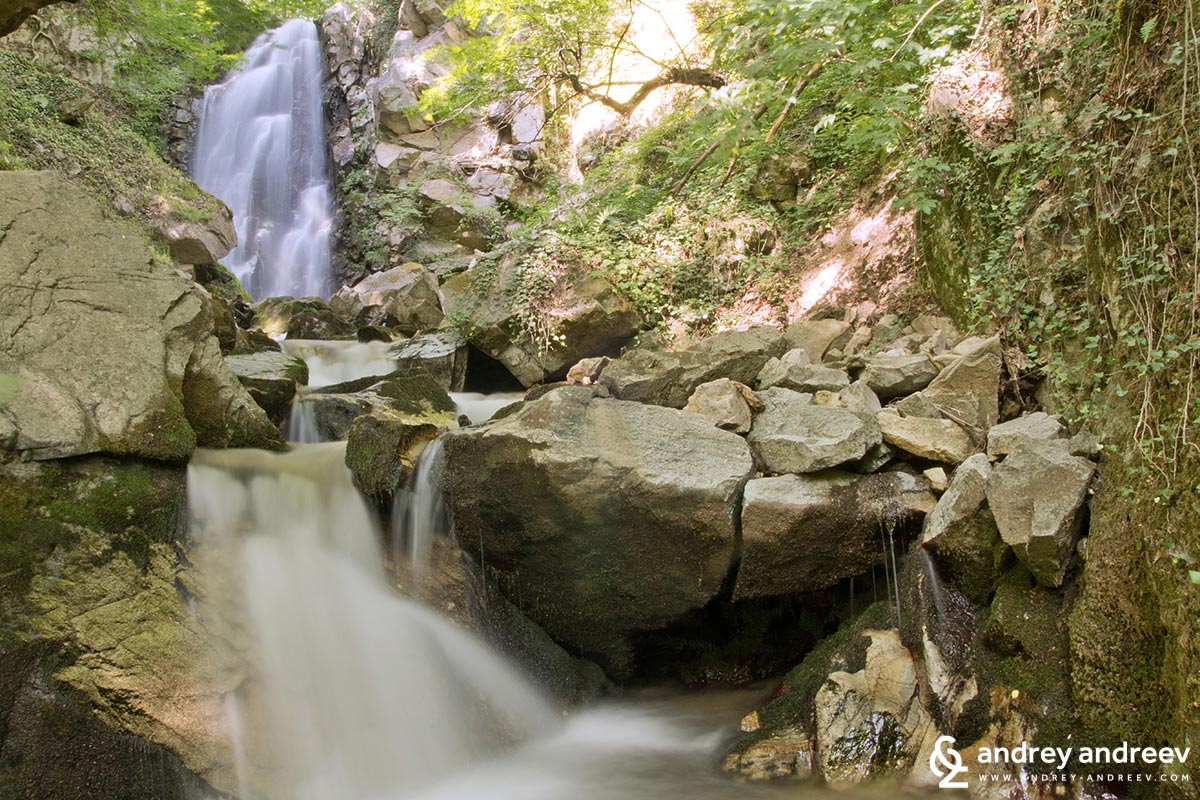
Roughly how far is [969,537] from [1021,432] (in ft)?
2.26

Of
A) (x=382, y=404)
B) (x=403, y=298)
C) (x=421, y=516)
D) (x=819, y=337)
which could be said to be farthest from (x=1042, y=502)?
(x=403, y=298)

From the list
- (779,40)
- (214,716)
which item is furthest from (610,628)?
(779,40)

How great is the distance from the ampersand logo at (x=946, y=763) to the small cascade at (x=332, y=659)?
8.13ft

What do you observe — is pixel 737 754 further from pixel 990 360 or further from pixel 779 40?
pixel 779 40

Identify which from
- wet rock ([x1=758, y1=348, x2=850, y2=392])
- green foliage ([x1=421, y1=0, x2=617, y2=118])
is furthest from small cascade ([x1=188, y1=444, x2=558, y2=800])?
green foliage ([x1=421, y1=0, x2=617, y2=118])

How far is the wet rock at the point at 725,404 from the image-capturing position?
505 cm

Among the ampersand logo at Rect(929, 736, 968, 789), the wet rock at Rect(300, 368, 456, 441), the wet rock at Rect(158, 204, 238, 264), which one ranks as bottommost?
the ampersand logo at Rect(929, 736, 968, 789)

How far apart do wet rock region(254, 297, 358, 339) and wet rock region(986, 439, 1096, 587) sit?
1020 centimetres

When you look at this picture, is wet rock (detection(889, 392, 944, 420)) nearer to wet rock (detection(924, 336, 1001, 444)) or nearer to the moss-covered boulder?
wet rock (detection(924, 336, 1001, 444))

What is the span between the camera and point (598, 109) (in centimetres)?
1468

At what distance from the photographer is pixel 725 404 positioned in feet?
16.8

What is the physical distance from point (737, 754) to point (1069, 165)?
388 cm

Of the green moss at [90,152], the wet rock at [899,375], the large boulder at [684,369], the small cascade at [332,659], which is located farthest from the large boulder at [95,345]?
the green moss at [90,152]

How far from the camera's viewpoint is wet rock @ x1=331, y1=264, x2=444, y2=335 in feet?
38.9
